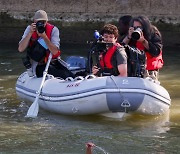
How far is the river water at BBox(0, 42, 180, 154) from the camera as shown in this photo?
671 cm

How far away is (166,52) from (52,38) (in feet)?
17.7

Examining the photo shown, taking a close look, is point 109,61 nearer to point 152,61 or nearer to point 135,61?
point 135,61

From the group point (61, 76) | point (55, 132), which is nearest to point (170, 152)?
point (55, 132)

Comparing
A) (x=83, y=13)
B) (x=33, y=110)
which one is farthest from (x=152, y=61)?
(x=83, y=13)

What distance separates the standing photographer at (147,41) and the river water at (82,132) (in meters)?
0.64

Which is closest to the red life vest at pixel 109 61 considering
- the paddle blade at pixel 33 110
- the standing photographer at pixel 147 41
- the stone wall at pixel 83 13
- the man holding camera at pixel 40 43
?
the standing photographer at pixel 147 41

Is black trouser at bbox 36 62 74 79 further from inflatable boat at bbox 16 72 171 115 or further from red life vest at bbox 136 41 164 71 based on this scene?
red life vest at bbox 136 41 164 71

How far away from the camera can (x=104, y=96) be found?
25.1 ft

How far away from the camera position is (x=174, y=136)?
7.23 metres

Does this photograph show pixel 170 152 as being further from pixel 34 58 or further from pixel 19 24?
pixel 19 24

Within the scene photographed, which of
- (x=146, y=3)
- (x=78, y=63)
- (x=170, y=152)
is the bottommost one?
(x=170, y=152)

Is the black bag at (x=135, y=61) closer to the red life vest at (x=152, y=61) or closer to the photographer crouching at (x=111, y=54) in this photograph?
the photographer crouching at (x=111, y=54)

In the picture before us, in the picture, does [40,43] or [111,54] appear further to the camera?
[40,43]

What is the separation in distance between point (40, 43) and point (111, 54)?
1249 millimetres
